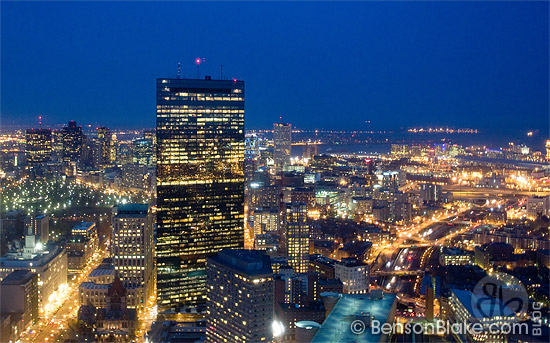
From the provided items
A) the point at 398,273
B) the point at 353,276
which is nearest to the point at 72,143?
the point at 398,273

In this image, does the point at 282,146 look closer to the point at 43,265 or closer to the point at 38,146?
the point at 38,146

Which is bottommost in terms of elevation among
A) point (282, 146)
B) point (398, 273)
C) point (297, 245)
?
point (398, 273)

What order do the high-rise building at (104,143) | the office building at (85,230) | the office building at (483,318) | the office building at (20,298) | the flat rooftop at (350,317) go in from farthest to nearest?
the high-rise building at (104,143), the office building at (85,230), the office building at (20,298), the office building at (483,318), the flat rooftop at (350,317)

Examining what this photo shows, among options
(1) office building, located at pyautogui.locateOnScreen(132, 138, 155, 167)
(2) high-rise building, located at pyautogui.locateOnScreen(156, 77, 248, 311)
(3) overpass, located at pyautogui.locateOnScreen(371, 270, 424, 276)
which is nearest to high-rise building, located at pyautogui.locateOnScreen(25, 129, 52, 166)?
(1) office building, located at pyautogui.locateOnScreen(132, 138, 155, 167)

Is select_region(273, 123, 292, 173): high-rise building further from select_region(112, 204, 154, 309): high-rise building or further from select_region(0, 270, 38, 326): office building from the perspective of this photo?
select_region(0, 270, 38, 326): office building

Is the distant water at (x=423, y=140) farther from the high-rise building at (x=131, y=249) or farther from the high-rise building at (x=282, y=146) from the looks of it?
the high-rise building at (x=131, y=249)

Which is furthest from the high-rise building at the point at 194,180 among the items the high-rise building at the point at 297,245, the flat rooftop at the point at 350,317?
the flat rooftop at the point at 350,317
